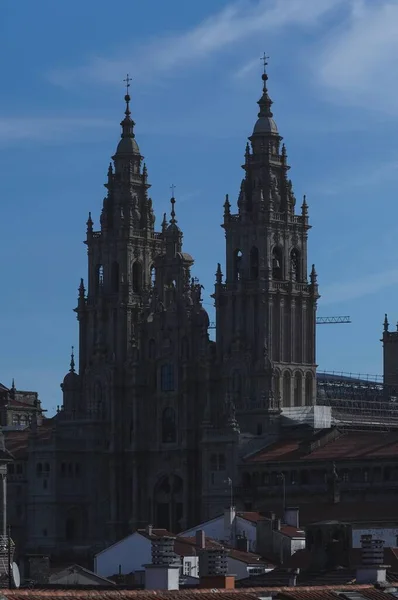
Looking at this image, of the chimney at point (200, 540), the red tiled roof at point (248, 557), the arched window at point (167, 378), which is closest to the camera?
the red tiled roof at point (248, 557)

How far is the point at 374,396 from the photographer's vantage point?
18875 centimetres

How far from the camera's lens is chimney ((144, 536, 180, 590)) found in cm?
6291

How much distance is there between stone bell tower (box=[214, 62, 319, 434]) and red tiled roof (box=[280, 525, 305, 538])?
35.1 metres

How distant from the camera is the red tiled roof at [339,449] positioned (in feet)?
520

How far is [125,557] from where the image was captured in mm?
126812

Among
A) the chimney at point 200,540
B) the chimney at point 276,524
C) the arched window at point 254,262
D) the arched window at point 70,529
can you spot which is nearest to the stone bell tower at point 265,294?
the arched window at point 254,262

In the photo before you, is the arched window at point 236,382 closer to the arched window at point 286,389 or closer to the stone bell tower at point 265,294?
the stone bell tower at point 265,294

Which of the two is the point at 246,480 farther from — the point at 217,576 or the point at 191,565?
the point at 217,576

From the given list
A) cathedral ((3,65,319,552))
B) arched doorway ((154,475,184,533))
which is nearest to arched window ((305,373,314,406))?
cathedral ((3,65,319,552))

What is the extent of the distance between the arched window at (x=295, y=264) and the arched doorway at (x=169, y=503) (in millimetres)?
19577

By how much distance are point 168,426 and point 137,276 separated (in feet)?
56.5

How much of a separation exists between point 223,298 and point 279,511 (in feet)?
81.2

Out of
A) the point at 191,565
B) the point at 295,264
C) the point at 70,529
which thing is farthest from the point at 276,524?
the point at 70,529

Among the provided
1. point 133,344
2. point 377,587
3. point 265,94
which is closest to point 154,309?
point 133,344
